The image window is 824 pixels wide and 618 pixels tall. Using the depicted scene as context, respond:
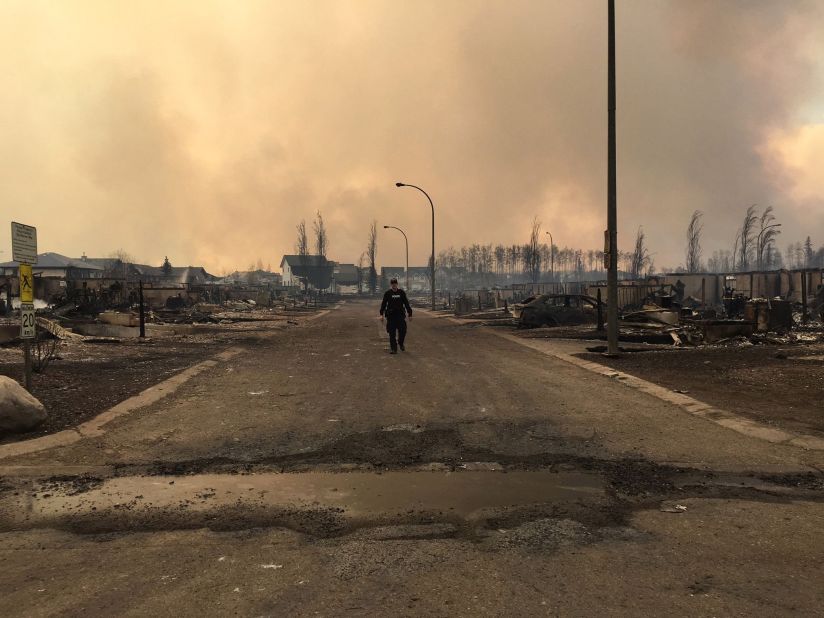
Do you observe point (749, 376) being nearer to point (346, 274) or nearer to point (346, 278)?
point (346, 278)

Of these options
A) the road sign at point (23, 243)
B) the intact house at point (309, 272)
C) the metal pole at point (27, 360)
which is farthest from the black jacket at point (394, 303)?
the intact house at point (309, 272)

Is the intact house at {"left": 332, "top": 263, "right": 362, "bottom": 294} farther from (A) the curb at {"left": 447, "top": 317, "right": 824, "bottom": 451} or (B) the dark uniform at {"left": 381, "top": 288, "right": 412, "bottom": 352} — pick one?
(A) the curb at {"left": 447, "top": 317, "right": 824, "bottom": 451}

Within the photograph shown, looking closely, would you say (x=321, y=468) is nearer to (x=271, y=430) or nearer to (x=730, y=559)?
(x=271, y=430)

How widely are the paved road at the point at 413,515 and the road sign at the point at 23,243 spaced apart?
285 centimetres

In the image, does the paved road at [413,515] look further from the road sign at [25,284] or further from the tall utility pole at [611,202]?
the tall utility pole at [611,202]

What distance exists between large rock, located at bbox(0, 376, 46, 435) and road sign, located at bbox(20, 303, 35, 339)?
1706 mm

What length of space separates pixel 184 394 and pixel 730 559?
7.52 meters

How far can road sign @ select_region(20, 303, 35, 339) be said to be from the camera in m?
7.46

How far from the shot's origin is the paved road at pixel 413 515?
276 centimetres

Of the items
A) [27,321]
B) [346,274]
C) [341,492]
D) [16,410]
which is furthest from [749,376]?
[346,274]

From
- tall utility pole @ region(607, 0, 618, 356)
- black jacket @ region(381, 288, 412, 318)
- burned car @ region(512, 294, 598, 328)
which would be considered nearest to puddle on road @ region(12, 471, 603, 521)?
tall utility pole @ region(607, 0, 618, 356)

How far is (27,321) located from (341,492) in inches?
234

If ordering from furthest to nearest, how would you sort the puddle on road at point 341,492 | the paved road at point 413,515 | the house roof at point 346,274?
the house roof at point 346,274
the puddle on road at point 341,492
the paved road at point 413,515

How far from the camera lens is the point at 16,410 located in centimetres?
583
